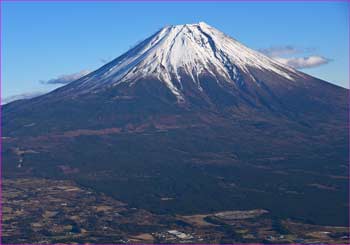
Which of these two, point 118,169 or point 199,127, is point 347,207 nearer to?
point 118,169

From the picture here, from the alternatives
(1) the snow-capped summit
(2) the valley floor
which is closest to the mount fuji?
(1) the snow-capped summit

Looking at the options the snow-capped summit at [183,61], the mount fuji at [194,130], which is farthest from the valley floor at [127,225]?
the snow-capped summit at [183,61]

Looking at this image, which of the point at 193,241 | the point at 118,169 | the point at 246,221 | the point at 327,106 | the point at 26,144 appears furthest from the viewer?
the point at 327,106

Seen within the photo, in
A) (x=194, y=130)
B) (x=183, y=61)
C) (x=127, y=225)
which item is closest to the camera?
(x=127, y=225)

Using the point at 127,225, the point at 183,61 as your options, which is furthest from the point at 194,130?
the point at 127,225

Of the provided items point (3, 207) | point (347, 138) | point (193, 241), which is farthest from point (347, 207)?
point (347, 138)

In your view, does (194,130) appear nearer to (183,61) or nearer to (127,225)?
(183,61)

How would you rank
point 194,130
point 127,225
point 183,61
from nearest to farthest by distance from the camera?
point 127,225 → point 194,130 → point 183,61
